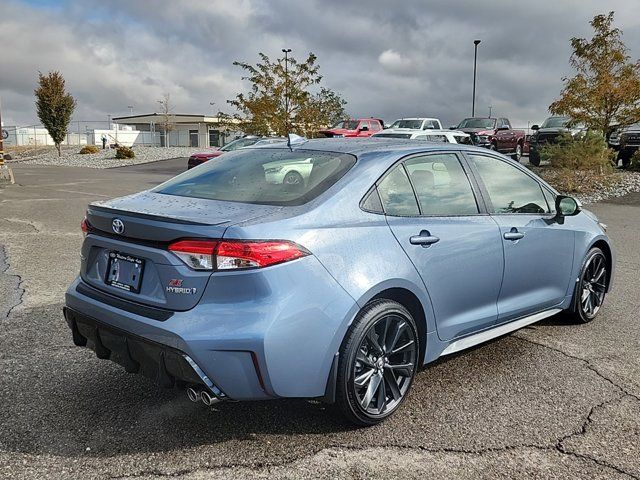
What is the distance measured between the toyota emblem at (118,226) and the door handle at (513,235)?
8.22ft

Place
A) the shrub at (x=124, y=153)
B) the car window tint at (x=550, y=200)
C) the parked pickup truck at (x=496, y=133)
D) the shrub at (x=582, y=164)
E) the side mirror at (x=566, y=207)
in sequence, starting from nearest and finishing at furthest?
1. the side mirror at (x=566, y=207)
2. the car window tint at (x=550, y=200)
3. the shrub at (x=582, y=164)
4. the parked pickup truck at (x=496, y=133)
5. the shrub at (x=124, y=153)

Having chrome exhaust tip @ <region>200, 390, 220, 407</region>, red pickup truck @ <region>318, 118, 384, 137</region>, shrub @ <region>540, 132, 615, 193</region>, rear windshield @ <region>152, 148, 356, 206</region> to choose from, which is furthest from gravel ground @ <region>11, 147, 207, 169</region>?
chrome exhaust tip @ <region>200, 390, 220, 407</region>

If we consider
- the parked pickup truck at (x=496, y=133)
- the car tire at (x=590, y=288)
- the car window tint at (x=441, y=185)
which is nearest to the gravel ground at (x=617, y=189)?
the parked pickup truck at (x=496, y=133)

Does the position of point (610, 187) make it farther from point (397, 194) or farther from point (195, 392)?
point (195, 392)

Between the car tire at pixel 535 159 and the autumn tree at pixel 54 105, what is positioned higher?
the autumn tree at pixel 54 105

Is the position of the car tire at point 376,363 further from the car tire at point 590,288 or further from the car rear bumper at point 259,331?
the car tire at point 590,288

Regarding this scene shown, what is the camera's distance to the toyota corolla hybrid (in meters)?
2.78

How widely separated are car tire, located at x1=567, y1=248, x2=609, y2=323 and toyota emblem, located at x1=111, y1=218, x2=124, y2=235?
3.72 metres

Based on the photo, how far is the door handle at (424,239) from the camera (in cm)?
339

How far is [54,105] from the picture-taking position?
4044 centimetres

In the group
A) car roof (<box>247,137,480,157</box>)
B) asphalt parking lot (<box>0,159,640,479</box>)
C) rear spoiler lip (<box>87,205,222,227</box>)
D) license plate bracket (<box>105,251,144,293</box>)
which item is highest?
car roof (<box>247,137,480,157</box>)

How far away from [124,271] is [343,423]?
1.45m

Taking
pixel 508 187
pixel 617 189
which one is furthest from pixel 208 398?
pixel 617 189

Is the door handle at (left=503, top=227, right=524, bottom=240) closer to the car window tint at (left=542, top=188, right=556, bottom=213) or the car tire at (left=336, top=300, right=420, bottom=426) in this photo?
the car window tint at (left=542, top=188, right=556, bottom=213)
